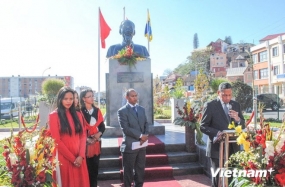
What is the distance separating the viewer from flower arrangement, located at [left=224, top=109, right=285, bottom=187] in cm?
233

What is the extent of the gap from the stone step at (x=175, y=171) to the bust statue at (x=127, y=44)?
3.76 m

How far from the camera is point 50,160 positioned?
9.50 ft

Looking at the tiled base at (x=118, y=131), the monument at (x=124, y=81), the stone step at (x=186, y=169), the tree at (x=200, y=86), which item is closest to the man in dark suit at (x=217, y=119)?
the stone step at (x=186, y=169)

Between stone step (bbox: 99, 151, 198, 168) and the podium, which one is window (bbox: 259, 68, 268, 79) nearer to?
stone step (bbox: 99, 151, 198, 168)

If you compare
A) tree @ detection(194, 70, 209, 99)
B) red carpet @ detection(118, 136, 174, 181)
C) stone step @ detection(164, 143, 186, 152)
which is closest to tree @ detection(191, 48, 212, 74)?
tree @ detection(194, 70, 209, 99)

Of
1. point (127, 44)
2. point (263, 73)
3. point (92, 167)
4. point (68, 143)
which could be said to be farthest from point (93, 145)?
point (263, 73)

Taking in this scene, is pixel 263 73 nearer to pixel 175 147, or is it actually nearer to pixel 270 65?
pixel 270 65

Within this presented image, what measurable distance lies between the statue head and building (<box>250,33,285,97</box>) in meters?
30.5

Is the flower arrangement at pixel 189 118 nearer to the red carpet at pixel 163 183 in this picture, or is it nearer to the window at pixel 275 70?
the red carpet at pixel 163 183

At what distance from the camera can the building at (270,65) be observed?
35.6m

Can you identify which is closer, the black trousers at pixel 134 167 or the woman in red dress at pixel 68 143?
the woman in red dress at pixel 68 143

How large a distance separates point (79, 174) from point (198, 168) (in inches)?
121

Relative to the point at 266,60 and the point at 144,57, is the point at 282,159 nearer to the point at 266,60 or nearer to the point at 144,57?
the point at 144,57

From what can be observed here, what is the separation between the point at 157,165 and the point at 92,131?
2101 millimetres
